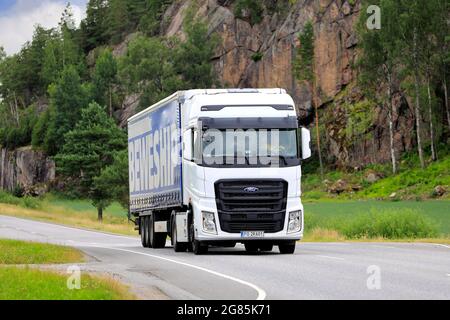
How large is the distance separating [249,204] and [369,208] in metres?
36.2

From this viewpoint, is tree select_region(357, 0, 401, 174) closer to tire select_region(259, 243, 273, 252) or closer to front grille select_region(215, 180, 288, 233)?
tire select_region(259, 243, 273, 252)

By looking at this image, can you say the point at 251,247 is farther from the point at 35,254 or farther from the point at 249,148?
the point at 35,254

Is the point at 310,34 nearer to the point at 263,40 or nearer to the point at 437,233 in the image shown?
the point at 263,40

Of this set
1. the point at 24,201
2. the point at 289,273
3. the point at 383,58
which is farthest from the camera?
the point at 24,201

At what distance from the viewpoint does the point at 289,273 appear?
22281 millimetres

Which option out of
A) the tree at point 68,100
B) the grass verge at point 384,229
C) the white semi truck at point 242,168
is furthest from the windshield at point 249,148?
the tree at point 68,100

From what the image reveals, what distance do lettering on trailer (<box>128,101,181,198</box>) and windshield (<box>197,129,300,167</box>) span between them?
2475 millimetres

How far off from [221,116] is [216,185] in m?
1.93

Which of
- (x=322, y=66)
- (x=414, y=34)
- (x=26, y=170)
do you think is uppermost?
(x=322, y=66)

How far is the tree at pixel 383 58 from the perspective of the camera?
255 feet

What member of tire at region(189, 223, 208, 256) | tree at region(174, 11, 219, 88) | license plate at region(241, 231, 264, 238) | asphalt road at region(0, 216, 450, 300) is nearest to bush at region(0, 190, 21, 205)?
tree at region(174, 11, 219, 88)

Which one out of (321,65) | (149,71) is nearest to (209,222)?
(321,65)

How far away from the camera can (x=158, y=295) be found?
1794 cm

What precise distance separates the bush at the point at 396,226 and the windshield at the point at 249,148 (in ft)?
49.3
